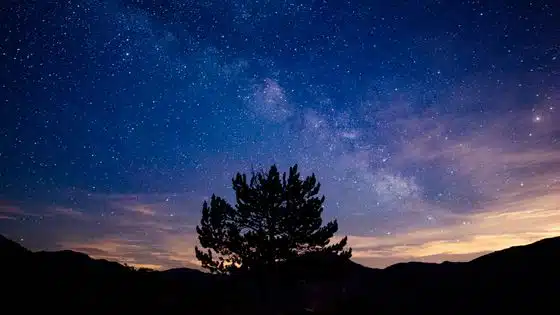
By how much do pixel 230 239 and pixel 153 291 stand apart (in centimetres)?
911

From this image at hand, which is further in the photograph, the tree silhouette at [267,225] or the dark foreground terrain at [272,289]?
the tree silhouette at [267,225]

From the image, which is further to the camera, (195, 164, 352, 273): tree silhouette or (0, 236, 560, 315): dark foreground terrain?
(195, 164, 352, 273): tree silhouette

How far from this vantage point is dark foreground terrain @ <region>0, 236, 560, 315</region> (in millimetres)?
10148

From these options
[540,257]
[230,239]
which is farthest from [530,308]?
[230,239]

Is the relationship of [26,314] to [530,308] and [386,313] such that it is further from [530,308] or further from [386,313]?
[530,308]

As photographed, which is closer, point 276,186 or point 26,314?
point 26,314

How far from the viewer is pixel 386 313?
1507cm

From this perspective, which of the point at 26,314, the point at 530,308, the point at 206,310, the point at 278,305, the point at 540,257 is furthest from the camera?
the point at 278,305

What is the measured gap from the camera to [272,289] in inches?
821

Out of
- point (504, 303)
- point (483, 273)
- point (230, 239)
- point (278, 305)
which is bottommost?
point (278, 305)

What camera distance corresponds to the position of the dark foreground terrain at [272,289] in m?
10.1

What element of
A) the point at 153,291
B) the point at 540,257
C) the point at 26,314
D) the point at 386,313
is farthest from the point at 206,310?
the point at 540,257

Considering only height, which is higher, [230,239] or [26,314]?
[230,239]

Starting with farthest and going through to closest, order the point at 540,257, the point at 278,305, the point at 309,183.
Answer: the point at 309,183
the point at 278,305
the point at 540,257
